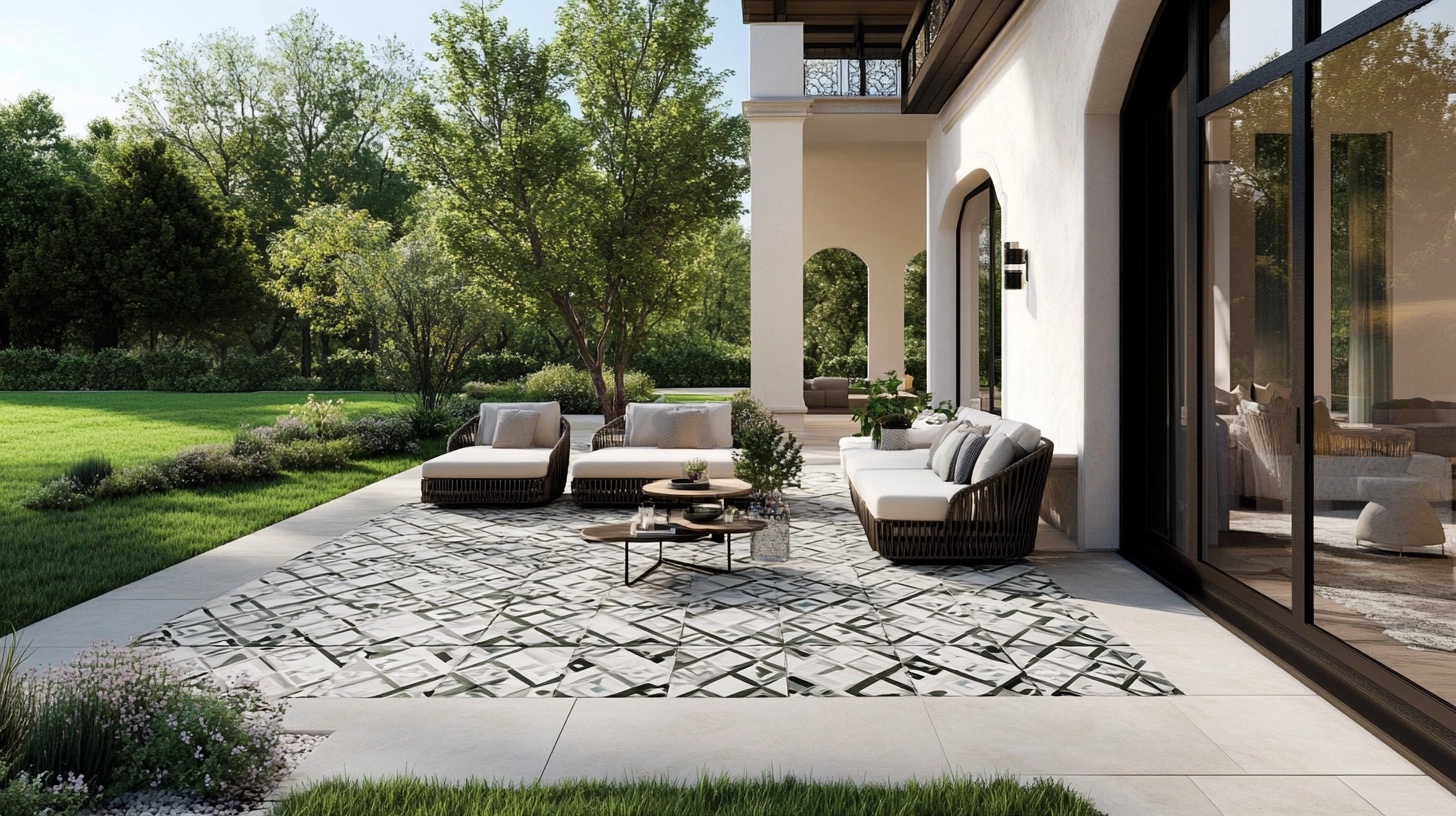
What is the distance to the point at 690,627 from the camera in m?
5.07

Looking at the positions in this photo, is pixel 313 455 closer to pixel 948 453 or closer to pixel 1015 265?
pixel 948 453

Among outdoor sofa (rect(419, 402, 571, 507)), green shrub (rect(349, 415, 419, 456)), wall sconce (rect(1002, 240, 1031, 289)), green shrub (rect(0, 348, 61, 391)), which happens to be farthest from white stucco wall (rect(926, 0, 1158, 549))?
green shrub (rect(0, 348, 61, 391))

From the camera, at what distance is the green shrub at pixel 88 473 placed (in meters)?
9.14

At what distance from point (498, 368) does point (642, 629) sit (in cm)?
2403

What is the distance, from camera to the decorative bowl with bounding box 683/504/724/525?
20.5 ft

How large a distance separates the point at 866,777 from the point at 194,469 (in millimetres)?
9377

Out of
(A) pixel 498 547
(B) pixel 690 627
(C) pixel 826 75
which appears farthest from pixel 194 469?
(C) pixel 826 75

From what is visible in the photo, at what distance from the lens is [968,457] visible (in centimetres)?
707

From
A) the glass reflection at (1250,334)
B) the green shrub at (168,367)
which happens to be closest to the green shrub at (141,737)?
the glass reflection at (1250,334)

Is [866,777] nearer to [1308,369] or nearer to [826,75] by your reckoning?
[1308,369]

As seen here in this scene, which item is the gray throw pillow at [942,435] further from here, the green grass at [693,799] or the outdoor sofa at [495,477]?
the green grass at [693,799]

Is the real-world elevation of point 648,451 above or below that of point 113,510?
above

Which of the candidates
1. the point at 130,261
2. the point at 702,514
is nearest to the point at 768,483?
the point at 702,514

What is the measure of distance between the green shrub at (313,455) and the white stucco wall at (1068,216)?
8.17m
